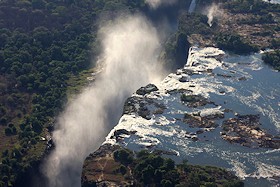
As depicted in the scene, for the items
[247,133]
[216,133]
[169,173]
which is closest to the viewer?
[169,173]

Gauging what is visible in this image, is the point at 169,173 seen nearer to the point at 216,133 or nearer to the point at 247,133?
the point at 216,133

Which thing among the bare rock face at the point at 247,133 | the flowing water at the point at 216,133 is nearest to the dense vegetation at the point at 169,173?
the flowing water at the point at 216,133

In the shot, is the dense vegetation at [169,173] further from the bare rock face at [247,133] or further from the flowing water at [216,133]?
the bare rock face at [247,133]

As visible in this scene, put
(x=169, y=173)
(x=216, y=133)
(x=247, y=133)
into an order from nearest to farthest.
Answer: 1. (x=169, y=173)
2. (x=247, y=133)
3. (x=216, y=133)

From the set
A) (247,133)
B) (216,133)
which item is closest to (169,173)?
(216,133)

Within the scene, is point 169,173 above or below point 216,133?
below

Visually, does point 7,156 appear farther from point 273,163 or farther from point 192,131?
point 273,163
